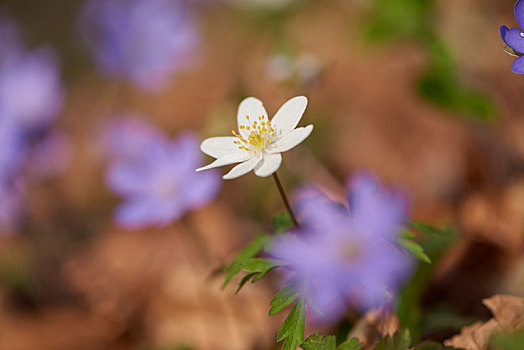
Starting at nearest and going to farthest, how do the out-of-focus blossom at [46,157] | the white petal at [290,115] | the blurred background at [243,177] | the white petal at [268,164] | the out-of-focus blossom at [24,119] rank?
1. the white petal at [268,164]
2. the white petal at [290,115]
3. the blurred background at [243,177]
4. the out-of-focus blossom at [24,119]
5. the out-of-focus blossom at [46,157]

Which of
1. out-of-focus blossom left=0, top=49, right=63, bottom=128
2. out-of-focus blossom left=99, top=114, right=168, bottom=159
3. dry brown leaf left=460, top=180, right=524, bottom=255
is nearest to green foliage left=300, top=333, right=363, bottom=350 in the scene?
dry brown leaf left=460, top=180, right=524, bottom=255

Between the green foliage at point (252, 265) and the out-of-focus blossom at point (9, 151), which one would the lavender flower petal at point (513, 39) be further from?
the out-of-focus blossom at point (9, 151)

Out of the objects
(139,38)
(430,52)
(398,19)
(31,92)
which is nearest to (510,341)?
(430,52)

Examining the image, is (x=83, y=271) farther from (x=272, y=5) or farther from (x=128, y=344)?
(x=272, y=5)

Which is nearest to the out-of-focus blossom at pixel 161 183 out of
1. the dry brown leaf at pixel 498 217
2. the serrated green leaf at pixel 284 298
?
the serrated green leaf at pixel 284 298

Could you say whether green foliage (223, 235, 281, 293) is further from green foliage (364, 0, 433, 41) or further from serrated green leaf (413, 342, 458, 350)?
green foliage (364, 0, 433, 41)

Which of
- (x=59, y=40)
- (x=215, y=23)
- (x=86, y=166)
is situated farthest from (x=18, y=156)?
(x=59, y=40)
